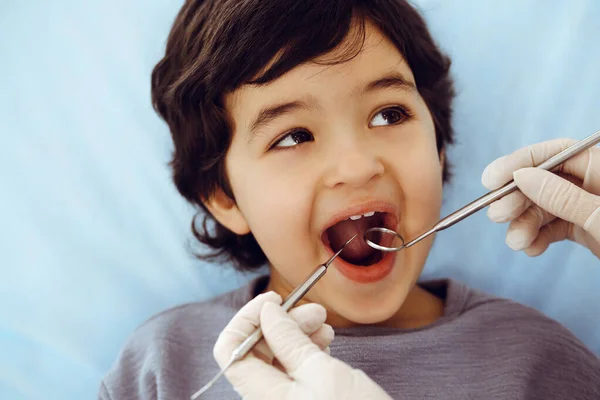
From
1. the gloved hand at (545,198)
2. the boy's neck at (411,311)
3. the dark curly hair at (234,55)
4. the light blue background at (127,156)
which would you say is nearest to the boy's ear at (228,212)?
the dark curly hair at (234,55)

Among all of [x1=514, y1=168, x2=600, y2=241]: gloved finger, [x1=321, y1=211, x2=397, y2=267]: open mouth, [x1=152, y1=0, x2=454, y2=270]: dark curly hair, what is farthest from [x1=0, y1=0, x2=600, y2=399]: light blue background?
[x1=514, y1=168, x2=600, y2=241]: gloved finger

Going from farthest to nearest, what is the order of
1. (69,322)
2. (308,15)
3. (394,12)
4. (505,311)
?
(69,322) < (505,311) < (394,12) < (308,15)

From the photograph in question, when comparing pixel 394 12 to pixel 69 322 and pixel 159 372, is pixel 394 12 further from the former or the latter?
pixel 69 322

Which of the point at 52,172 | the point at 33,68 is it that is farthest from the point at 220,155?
the point at 33,68

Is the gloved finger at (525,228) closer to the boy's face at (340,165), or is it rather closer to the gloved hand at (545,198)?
the gloved hand at (545,198)

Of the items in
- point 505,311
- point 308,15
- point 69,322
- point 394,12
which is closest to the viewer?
point 308,15

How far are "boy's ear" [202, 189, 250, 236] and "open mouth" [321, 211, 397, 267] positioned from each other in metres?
0.19

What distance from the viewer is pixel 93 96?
1.51 metres

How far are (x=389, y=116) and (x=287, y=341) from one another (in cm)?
49

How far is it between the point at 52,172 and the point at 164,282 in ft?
1.32

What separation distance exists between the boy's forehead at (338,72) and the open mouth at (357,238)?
0.28 metres

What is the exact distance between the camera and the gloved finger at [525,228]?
1.11 metres

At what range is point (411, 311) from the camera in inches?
50.6

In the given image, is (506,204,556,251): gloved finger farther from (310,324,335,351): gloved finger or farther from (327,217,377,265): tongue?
(310,324,335,351): gloved finger
